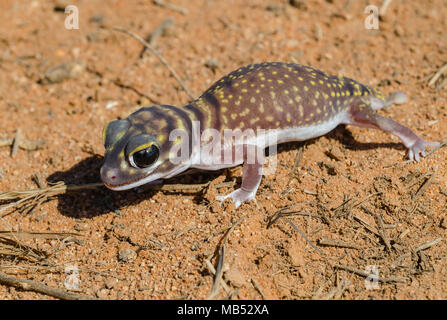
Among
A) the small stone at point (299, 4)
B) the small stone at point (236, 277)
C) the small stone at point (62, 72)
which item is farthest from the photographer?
the small stone at point (299, 4)

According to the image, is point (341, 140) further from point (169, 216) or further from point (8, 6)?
point (8, 6)

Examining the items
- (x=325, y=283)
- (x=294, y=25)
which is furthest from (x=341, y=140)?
(x=294, y=25)

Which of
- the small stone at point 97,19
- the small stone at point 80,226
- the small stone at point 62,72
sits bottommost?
the small stone at point 80,226

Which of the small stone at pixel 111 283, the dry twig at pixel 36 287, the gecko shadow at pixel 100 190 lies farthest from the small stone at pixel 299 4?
the dry twig at pixel 36 287

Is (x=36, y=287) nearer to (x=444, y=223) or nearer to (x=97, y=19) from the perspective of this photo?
(x=444, y=223)

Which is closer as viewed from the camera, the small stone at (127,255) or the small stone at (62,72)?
the small stone at (127,255)

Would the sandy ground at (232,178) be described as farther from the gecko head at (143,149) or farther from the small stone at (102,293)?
the gecko head at (143,149)
